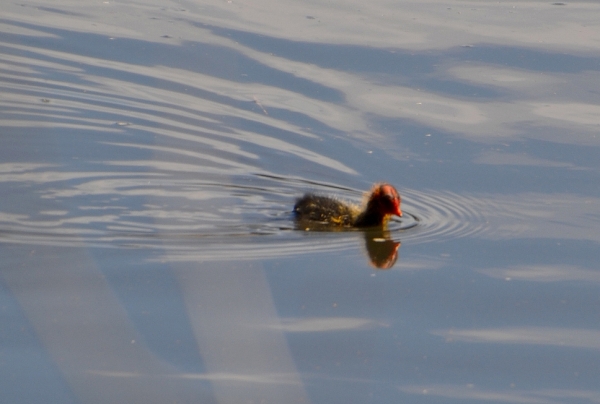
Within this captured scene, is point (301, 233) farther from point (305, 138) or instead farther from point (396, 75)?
point (396, 75)

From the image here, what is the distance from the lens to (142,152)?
10.1m

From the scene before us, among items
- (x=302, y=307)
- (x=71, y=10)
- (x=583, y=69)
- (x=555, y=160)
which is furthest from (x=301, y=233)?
(x=71, y=10)

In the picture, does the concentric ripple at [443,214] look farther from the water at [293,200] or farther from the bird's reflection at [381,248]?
the bird's reflection at [381,248]

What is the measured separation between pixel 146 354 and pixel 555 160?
5133 mm

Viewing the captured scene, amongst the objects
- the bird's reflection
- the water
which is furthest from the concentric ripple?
the bird's reflection

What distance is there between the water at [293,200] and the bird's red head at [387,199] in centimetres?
19

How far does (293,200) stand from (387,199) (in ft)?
3.43

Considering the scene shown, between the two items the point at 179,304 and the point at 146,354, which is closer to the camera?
the point at 146,354

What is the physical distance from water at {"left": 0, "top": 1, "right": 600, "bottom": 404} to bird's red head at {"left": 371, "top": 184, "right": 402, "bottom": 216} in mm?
190

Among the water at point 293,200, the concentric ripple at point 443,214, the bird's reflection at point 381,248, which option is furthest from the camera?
the concentric ripple at point 443,214

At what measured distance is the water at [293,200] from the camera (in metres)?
5.79

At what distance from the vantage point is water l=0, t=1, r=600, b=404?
5793 millimetres

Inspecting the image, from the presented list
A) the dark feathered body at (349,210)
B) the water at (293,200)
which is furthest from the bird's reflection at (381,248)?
the dark feathered body at (349,210)

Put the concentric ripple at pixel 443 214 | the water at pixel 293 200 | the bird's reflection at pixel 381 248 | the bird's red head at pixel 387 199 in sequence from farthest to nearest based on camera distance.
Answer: the bird's red head at pixel 387 199, the concentric ripple at pixel 443 214, the bird's reflection at pixel 381 248, the water at pixel 293 200
